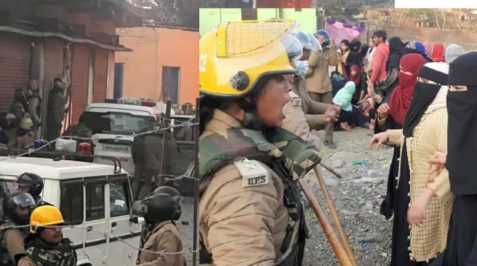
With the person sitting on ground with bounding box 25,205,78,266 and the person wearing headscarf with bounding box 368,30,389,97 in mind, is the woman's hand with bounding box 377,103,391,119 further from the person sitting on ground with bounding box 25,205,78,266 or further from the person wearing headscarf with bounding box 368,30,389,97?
the person sitting on ground with bounding box 25,205,78,266

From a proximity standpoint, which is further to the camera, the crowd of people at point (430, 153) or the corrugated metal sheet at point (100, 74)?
the crowd of people at point (430, 153)

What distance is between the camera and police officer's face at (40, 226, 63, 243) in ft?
6.39

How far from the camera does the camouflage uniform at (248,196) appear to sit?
193cm

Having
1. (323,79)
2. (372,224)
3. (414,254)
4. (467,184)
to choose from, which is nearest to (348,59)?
(323,79)

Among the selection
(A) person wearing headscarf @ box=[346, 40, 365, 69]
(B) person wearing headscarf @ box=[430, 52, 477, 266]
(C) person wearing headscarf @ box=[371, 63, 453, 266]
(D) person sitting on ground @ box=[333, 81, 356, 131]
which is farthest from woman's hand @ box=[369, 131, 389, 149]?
(A) person wearing headscarf @ box=[346, 40, 365, 69]

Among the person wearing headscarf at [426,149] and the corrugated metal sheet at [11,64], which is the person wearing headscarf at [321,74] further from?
the corrugated metal sheet at [11,64]

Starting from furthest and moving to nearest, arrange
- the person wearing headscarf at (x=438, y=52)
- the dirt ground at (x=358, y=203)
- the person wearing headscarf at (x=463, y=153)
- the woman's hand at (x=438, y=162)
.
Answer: the person wearing headscarf at (x=438, y=52)
the dirt ground at (x=358, y=203)
the woman's hand at (x=438, y=162)
the person wearing headscarf at (x=463, y=153)

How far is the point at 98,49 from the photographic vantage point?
2.09m

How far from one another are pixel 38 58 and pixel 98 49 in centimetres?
16

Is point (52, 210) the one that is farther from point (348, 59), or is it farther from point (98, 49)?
point (348, 59)

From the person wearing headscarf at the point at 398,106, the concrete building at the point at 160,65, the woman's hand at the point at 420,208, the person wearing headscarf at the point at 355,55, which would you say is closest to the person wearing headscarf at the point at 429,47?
the person wearing headscarf at the point at 398,106

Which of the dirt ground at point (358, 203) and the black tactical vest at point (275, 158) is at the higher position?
the black tactical vest at point (275, 158)

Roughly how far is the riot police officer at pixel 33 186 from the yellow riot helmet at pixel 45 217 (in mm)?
22

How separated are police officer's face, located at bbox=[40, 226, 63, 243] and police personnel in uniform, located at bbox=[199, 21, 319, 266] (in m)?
0.38
